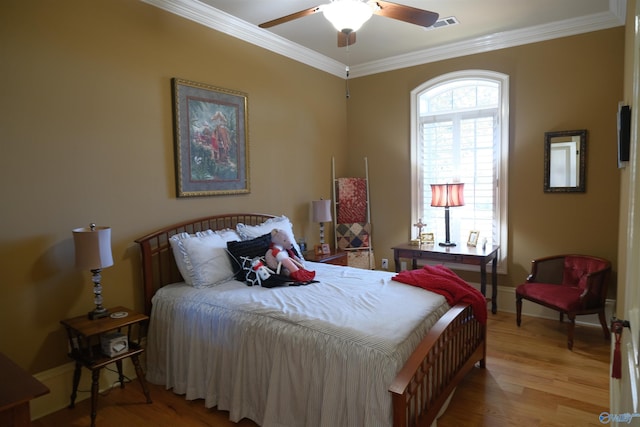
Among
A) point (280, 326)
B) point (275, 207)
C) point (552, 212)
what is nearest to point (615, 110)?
point (552, 212)

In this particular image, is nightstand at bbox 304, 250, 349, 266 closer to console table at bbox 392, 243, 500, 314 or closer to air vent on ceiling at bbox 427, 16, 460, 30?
console table at bbox 392, 243, 500, 314

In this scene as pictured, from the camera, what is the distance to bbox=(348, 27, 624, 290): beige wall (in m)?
3.76

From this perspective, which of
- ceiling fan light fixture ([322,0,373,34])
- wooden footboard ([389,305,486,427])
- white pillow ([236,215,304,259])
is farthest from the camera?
white pillow ([236,215,304,259])

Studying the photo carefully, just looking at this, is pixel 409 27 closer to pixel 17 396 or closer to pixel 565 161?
pixel 565 161

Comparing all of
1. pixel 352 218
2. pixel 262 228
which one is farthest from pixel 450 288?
pixel 352 218

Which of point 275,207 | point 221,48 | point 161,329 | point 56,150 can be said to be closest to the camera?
point 56,150

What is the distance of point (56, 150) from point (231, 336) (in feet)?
5.50

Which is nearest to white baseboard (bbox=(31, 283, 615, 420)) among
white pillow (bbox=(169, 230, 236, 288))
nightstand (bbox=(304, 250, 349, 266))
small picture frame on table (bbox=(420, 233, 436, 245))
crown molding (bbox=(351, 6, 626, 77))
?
white pillow (bbox=(169, 230, 236, 288))

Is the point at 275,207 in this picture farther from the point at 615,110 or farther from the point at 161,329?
the point at 615,110

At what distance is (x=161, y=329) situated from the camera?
2.92 metres

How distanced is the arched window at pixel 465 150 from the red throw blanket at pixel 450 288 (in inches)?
70.0

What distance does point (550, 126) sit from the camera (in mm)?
4047

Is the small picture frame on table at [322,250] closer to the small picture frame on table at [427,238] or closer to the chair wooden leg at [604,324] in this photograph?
the small picture frame on table at [427,238]

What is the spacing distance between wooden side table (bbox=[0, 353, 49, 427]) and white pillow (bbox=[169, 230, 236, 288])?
1466 millimetres
